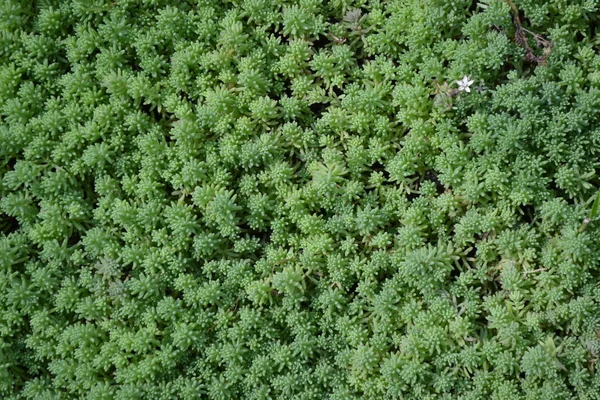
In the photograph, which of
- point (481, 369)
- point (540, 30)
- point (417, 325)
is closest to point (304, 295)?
point (417, 325)

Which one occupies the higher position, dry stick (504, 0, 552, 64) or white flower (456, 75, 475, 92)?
dry stick (504, 0, 552, 64)

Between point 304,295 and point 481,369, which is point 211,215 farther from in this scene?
point 481,369

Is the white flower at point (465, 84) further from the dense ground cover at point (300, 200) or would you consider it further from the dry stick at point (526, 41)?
the dry stick at point (526, 41)

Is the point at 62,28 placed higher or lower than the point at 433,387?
higher

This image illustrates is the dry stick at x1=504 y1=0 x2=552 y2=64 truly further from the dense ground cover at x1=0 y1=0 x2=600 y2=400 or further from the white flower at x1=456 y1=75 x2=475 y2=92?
the white flower at x1=456 y1=75 x2=475 y2=92

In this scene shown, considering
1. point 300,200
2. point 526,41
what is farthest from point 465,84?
point 300,200

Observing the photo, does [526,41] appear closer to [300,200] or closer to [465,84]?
[465,84]

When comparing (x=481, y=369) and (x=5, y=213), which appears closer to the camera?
(x=481, y=369)

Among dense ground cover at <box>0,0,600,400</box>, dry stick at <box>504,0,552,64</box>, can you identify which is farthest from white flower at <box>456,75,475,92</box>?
dry stick at <box>504,0,552,64</box>
